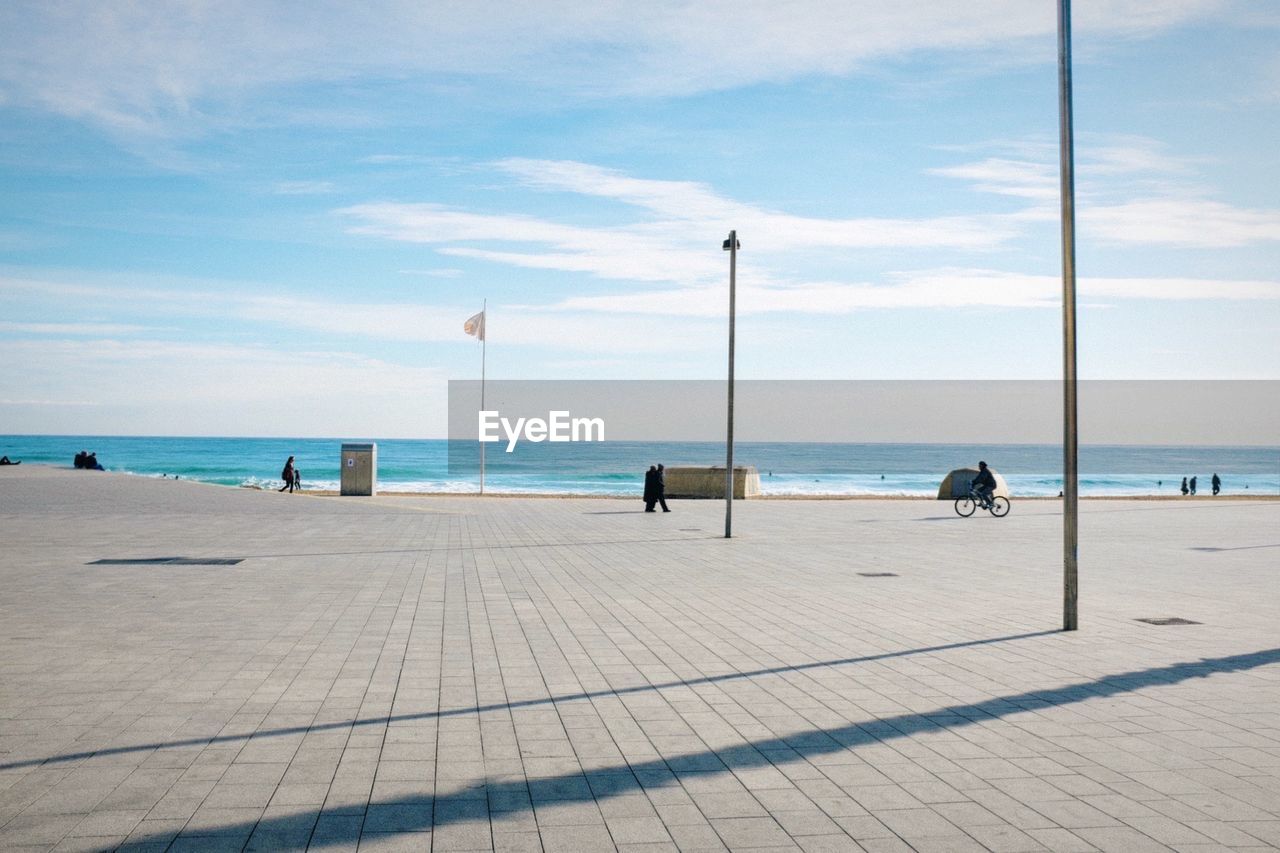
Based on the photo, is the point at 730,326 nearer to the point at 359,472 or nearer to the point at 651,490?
the point at 651,490

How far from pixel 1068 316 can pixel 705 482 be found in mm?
26844

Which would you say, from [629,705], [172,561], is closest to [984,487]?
[172,561]

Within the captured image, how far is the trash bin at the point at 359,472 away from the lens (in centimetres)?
3516

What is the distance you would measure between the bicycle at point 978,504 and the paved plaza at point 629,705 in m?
12.6

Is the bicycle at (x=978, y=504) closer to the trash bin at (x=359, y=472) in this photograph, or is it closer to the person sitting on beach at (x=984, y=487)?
the person sitting on beach at (x=984, y=487)

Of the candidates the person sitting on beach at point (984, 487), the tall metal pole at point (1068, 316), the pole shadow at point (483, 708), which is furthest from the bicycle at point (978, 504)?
the pole shadow at point (483, 708)

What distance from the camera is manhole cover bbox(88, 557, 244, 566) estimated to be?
14.8 metres

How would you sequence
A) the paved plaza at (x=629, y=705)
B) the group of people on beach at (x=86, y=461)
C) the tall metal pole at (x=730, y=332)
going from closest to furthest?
the paved plaza at (x=629, y=705) → the tall metal pole at (x=730, y=332) → the group of people on beach at (x=86, y=461)

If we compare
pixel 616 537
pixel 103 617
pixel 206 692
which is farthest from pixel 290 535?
pixel 206 692

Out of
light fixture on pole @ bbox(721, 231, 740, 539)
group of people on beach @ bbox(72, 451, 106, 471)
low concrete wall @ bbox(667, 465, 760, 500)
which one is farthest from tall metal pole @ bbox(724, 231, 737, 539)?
group of people on beach @ bbox(72, 451, 106, 471)

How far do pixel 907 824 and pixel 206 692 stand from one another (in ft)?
15.4

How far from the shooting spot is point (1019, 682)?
7.79 metres

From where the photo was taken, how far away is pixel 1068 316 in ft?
33.9

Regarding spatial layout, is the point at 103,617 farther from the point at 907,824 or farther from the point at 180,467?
the point at 180,467
